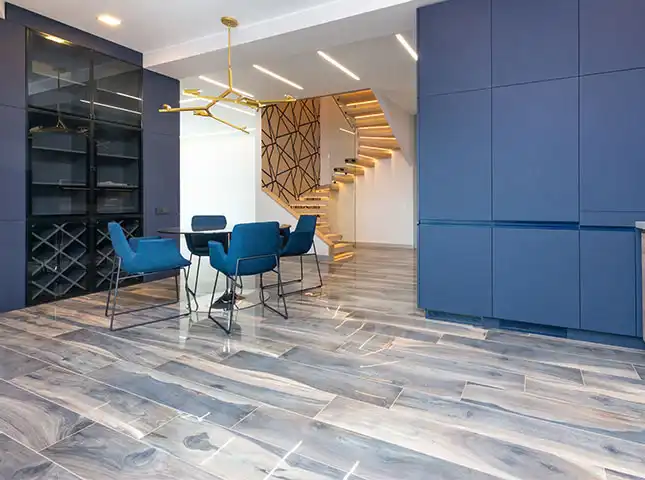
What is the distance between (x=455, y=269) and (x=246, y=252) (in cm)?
193

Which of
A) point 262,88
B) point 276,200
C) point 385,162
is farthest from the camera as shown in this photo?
point 385,162

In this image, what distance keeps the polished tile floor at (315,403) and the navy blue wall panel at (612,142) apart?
3.79ft

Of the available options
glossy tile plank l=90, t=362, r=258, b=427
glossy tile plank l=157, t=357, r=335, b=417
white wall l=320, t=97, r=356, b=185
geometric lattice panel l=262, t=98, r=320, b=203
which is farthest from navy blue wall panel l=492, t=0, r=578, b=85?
white wall l=320, t=97, r=356, b=185

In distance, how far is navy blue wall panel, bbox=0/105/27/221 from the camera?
13.7 ft

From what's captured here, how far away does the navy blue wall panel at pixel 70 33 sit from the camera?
427 cm

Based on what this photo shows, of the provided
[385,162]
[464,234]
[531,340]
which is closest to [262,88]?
[385,162]

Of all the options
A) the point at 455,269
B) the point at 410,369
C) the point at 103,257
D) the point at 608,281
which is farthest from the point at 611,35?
the point at 103,257

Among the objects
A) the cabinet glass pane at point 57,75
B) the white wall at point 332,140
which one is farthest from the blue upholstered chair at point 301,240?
the white wall at point 332,140

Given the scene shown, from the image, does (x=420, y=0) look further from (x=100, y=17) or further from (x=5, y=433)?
(x=5, y=433)

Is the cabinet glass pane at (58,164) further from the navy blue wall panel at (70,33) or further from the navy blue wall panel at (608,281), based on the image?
the navy blue wall panel at (608,281)

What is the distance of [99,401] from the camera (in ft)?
7.41

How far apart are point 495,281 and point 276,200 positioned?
6058 mm

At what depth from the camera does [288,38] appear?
4.70 metres

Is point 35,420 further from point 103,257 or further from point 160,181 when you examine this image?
point 160,181
